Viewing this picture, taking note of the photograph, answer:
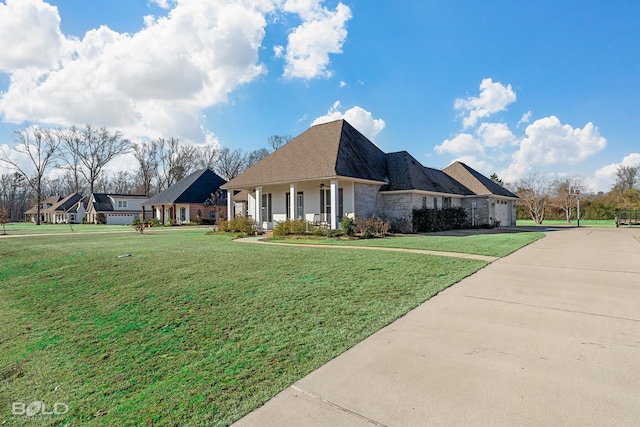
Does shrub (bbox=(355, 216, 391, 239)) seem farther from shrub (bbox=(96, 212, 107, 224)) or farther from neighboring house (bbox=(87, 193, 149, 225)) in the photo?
shrub (bbox=(96, 212, 107, 224))

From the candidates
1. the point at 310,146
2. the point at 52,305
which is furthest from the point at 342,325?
the point at 310,146

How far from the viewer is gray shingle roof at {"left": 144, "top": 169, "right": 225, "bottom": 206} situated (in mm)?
38094

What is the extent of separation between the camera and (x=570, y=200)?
3912 centimetres

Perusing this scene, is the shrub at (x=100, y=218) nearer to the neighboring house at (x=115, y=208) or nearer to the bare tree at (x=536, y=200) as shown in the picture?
the neighboring house at (x=115, y=208)

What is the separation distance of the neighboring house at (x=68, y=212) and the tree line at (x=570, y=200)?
67.5m

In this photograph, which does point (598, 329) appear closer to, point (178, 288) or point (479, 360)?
point (479, 360)

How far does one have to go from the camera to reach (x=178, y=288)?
270 inches

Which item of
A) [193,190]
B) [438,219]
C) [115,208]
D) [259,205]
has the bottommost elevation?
[438,219]

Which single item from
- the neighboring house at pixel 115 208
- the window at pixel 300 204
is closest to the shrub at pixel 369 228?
the window at pixel 300 204

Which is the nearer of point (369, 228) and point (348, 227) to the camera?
point (348, 227)

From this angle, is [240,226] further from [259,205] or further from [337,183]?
[337,183]

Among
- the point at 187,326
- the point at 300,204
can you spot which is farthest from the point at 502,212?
the point at 187,326

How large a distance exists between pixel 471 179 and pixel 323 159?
14.8 meters

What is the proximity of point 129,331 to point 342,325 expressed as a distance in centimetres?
322
